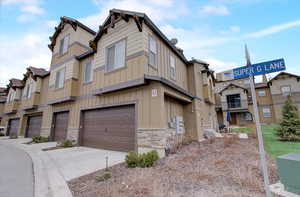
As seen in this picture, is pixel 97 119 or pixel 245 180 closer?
pixel 245 180

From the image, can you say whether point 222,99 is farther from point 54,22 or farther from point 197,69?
point 54,22

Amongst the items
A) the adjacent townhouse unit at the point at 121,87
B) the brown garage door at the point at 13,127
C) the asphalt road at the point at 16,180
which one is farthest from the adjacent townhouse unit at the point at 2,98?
the asphalt road at the point at 16,180

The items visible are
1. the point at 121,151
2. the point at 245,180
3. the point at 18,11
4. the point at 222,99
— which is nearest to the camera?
the point at 245,180

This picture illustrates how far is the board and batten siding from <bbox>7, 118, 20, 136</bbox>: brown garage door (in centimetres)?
1874

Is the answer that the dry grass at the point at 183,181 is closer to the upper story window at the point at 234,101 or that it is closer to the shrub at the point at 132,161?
the shrub at the point at 132,161

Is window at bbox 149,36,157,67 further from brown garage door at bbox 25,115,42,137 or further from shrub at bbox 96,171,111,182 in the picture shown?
brown garage door at bbox 25,115,42,137

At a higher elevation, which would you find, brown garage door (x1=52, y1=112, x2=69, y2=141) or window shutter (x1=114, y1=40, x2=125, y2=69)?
window shutter (x1=114, y1=40, x2=125, y2=69)

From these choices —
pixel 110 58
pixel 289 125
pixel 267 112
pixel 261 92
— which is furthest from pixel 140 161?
pixel 261 92

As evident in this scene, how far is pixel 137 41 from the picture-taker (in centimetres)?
651

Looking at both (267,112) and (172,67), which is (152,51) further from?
(267,112)

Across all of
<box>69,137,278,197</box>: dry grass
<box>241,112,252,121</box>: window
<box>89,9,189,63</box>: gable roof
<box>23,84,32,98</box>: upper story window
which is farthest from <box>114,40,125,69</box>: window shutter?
<box>241,112,252,121</box>: window

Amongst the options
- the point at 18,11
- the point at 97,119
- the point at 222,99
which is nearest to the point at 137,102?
the point at 97,119

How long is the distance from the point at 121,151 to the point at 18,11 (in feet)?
32.5

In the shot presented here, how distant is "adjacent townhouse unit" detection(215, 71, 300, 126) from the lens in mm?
20656
